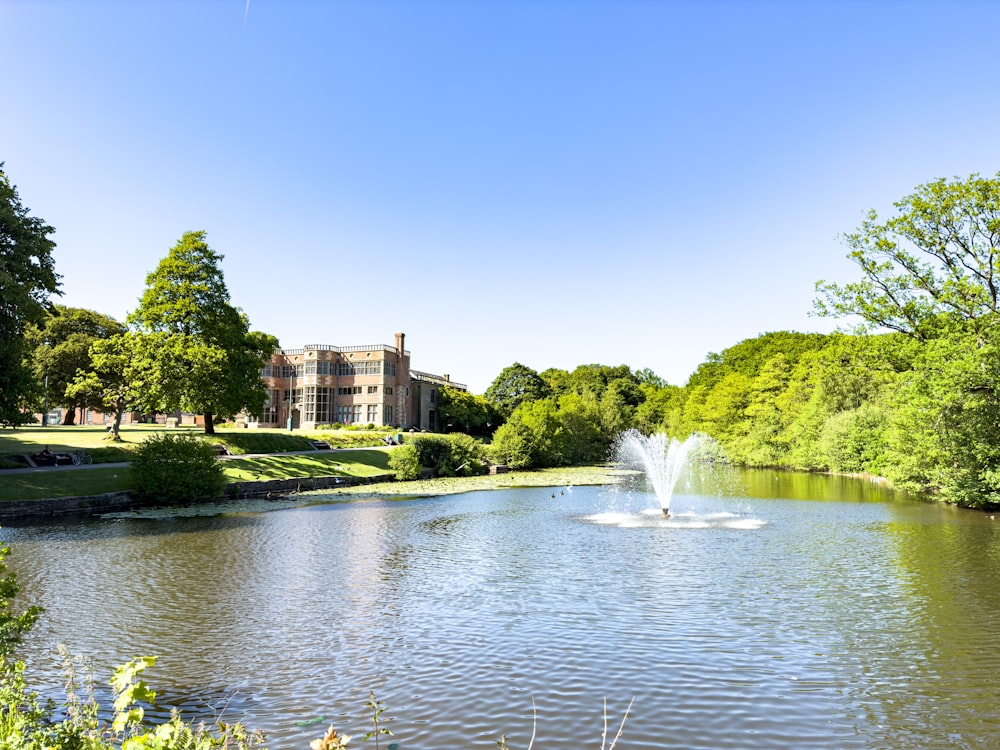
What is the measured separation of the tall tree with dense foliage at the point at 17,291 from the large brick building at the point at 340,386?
45.2 m

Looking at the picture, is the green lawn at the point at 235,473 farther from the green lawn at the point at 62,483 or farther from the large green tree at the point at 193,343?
the large green tree at the point at 193,343

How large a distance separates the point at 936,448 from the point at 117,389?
153 ft

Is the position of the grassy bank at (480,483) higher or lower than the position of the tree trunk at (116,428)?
lower

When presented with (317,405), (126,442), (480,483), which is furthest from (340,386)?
(480,483)

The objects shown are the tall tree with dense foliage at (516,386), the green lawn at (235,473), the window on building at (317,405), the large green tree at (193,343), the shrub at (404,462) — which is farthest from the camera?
the tall tree with dense foliage at (516,386)

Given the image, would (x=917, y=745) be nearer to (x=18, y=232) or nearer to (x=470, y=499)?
(x=470, y=499)

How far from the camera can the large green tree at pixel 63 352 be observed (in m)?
58.4

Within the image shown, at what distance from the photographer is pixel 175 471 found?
31.0 metres

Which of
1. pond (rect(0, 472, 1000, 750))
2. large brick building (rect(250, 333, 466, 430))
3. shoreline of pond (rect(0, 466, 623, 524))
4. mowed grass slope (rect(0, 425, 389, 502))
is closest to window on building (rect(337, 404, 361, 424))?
large brick building (rect(250, 333, 466, 430))

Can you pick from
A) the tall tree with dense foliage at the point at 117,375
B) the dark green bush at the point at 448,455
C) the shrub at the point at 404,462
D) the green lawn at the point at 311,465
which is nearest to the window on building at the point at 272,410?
the green lawn at the point at 311,465

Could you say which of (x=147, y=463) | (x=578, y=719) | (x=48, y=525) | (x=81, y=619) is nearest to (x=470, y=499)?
(x=147, y=463)

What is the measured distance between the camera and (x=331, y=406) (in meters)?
78.2

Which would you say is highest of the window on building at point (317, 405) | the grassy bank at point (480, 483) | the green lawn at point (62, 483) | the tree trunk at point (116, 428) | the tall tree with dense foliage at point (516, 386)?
the tall tree with dense foliage at point (516, 386)

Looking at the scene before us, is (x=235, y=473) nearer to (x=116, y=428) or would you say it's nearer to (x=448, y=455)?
(x=116, y=428)
